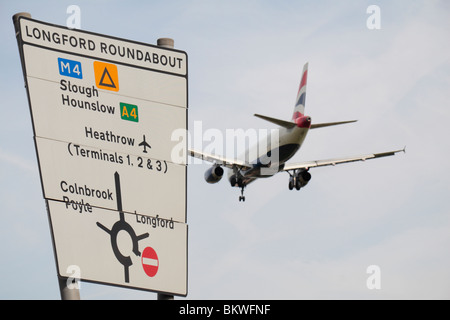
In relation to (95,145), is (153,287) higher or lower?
lower

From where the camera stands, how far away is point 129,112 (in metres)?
10.5

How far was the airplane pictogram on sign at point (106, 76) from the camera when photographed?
10.2m

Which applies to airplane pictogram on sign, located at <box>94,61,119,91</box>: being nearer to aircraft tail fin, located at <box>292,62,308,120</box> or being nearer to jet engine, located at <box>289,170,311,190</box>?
aircraft tail fin, located at <box>292,62,308,120</box>

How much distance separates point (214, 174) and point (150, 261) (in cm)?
4261

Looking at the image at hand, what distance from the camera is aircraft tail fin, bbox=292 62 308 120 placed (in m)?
51.4

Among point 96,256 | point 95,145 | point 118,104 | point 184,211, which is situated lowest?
point 96,256

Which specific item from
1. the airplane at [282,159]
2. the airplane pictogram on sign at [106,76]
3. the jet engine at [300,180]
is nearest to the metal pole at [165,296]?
the airplane pictogram on sign at [106,76]

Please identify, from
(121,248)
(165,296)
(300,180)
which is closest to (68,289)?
(121,248)

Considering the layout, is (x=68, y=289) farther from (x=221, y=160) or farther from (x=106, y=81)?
(x=221, y=160)

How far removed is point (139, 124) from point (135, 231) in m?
1.52
